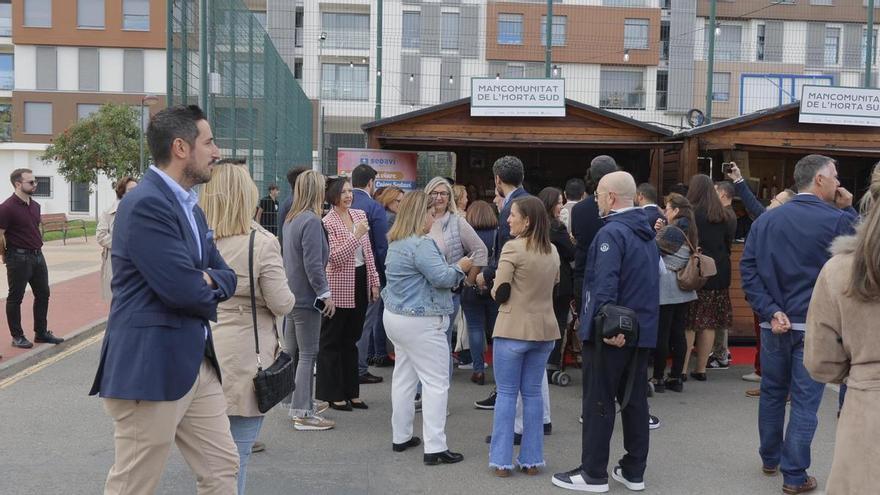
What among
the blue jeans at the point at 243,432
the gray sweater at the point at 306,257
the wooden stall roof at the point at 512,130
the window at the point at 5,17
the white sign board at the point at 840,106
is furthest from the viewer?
the window at the point at 5,17

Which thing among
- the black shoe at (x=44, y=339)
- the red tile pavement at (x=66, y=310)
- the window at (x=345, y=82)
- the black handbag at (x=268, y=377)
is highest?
the window at (x=345, y=82)

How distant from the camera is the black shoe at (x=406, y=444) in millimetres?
5953

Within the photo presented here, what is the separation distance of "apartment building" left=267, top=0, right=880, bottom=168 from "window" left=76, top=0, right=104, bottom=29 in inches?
1522

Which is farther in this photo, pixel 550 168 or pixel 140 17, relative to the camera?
pixel 140 17

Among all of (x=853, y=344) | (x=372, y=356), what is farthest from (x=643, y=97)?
(x=853, y=344)

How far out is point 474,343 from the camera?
805 cm

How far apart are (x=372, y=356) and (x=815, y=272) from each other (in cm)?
Answer: 511

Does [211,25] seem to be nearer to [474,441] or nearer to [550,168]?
[474,441]

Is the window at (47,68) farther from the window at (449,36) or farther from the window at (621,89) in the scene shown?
the window at (449,36)

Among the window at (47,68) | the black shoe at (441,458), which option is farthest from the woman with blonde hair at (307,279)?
the window at (47,68)

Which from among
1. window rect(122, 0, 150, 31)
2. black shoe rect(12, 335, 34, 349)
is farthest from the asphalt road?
window rect(122, 0, 150, 31)

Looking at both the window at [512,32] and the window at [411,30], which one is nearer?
the window at [411,30]

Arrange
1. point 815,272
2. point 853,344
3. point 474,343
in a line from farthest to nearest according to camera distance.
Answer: point 474,343 < point 815,272 < point 853,344

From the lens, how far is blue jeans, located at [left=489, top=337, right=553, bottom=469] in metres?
5.35
